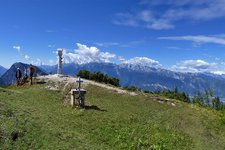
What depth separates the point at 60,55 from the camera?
238ft

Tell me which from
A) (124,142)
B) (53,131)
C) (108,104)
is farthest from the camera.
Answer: (108,104)

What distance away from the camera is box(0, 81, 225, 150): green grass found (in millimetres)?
32312

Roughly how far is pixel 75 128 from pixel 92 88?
2544 cm

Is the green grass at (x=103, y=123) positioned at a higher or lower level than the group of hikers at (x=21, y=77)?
lower

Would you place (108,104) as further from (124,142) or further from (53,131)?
(53,131)

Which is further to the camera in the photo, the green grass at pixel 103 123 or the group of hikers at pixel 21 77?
the group of hikers at pixel 21 77

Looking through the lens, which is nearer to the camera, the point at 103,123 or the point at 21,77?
the point at 103,123

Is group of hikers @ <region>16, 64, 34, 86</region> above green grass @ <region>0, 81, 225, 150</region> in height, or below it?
above

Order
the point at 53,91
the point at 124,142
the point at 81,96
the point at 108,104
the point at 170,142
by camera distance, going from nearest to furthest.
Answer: the point at 124,142
the point at 170,142
the point at 81,96
the point at 108,104
the point at 53,91

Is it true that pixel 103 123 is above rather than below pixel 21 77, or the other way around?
below

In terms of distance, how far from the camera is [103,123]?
145 ft

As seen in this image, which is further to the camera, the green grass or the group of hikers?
the group of hikers

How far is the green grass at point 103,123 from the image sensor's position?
32312mm

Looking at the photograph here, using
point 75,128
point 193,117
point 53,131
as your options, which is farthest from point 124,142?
point 193,117
